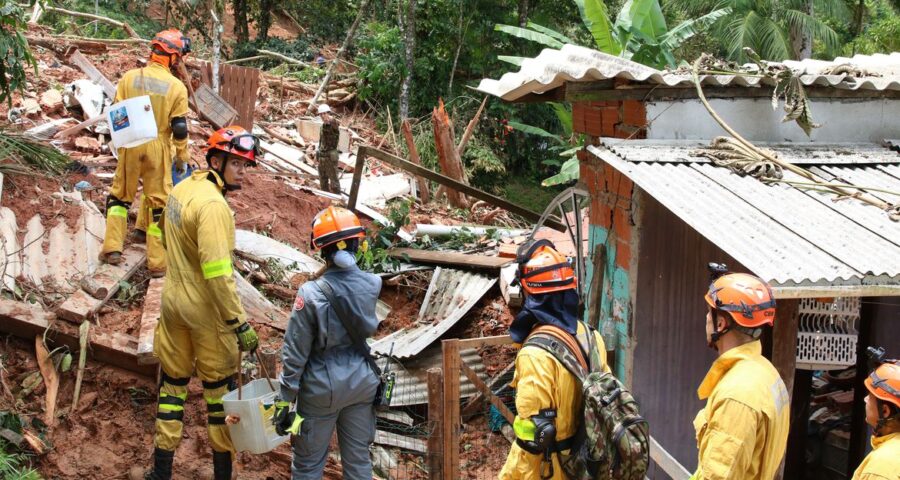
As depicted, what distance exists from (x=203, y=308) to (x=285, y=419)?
1.10 metres

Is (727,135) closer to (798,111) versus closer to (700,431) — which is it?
(798,111)

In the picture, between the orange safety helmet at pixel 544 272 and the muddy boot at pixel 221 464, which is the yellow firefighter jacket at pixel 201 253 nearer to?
the muddy boot at pixel 221 464

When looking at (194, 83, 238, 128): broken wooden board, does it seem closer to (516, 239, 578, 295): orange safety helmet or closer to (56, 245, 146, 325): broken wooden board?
(56, 245, 146, 325): broken wooden board

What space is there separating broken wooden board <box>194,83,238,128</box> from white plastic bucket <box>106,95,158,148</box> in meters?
5.76

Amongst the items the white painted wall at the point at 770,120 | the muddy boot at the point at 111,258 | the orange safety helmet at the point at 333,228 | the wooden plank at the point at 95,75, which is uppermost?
the wooden plank at the point at 95,75

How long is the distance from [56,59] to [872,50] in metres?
19.6

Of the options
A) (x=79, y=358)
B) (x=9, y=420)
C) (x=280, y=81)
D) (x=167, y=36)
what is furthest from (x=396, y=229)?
(x=280, y=81)

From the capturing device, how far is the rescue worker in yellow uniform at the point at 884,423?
332 cm

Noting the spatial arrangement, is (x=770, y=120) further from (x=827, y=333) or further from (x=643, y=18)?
(x=643, y=18)

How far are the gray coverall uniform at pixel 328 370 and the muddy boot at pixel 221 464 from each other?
2.21 feet

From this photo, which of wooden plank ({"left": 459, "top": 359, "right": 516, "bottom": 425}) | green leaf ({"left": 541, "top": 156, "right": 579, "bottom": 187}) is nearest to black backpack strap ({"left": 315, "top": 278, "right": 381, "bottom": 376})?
wooden plank ({"left": 459, "top": 359, "right": 516, "bottom": 425})

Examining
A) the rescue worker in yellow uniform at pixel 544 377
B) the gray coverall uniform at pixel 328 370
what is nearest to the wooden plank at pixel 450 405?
the gray coverall uniform at pixel 328 370

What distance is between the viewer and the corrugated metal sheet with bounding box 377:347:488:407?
26.0 feet

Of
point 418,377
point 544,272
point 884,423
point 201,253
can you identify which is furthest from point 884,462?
point 418,377
